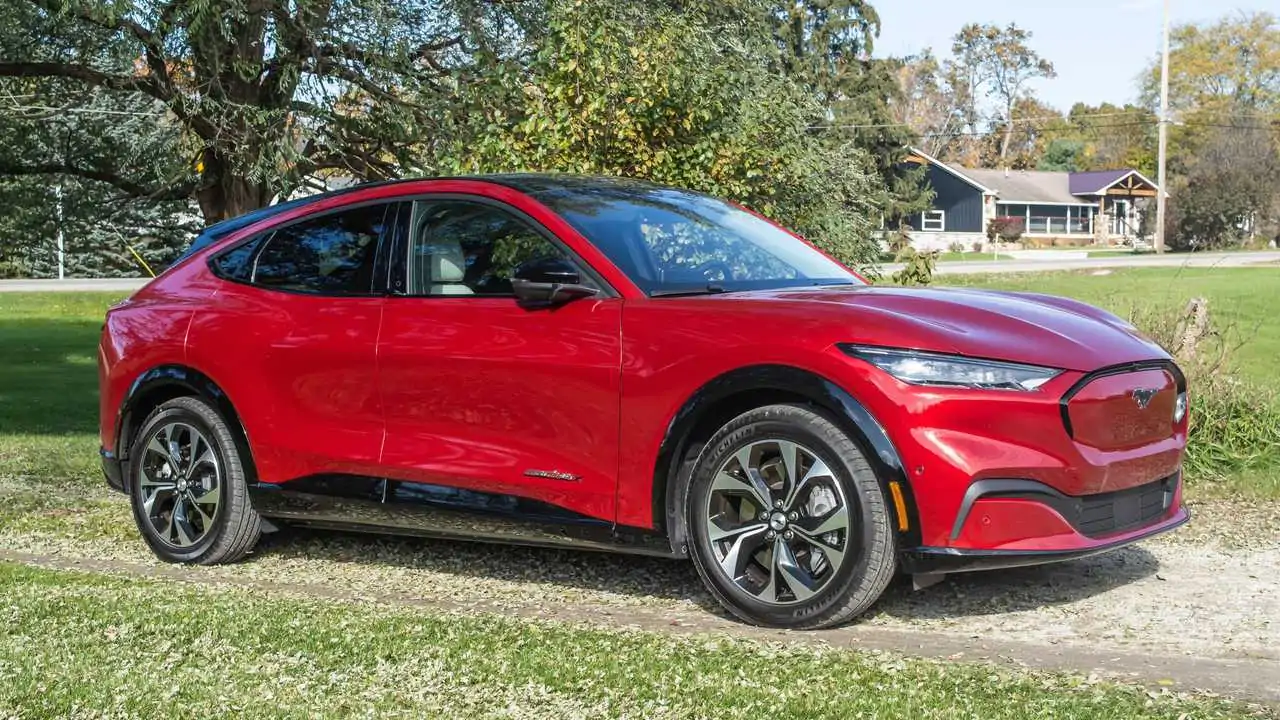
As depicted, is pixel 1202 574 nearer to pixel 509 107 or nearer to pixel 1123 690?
pixel 1123 690

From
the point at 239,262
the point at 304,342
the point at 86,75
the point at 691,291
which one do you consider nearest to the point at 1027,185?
the point at 86,75

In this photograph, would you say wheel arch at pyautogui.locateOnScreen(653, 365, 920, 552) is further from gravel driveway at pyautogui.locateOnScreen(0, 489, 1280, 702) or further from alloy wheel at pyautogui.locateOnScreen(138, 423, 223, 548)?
alloy wheel at pyautogui.locateOnScreen(138, 423, 223, 548)

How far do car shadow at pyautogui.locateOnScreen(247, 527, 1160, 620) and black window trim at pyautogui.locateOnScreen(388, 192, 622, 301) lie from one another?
1.32m

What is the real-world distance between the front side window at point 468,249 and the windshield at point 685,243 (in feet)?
0.60

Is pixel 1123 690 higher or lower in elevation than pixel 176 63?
lower

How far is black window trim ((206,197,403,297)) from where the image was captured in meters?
6.26

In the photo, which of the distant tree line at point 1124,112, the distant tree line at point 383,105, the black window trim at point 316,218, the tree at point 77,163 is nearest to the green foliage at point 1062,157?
the distant tree line at point 1124,112

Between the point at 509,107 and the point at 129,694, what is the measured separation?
712cm

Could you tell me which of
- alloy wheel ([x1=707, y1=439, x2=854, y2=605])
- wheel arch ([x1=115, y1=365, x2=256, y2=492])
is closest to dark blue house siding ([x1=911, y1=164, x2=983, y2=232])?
wheel arch ([x1=115, y1=365, x2=256, y2=492])

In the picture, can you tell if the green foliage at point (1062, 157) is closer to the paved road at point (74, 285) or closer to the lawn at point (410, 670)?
the paved road at point (74, 285)

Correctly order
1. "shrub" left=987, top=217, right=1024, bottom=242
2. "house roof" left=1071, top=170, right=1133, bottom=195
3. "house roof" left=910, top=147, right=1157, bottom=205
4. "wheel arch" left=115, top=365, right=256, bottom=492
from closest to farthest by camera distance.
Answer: "wheel arch" left=115, top=365, right=256, bottom=492, "shrub" left=987, top=217, right=1024, bottom=242, "house roof" left=910, top=147, right=1157, bottom=205, "house roof" left=1071, top=170, right=1133, bottom=195

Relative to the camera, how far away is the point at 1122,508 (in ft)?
16.9

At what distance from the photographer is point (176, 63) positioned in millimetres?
12125

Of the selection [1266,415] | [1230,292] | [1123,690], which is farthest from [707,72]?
[1230,292]
